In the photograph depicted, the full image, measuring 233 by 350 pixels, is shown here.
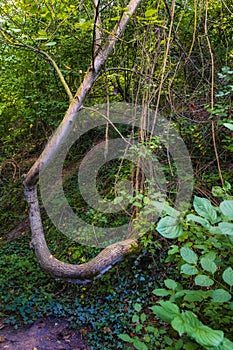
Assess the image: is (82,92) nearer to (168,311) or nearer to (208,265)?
(208,265)

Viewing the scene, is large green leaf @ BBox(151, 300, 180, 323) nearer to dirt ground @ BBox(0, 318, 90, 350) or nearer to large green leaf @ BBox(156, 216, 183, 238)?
large green leaf @ BBox(156, 216, 183, 238)

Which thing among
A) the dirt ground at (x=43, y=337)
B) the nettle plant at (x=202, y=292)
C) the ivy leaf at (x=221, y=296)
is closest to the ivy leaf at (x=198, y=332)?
the nettle plant at (x=202, y=292)

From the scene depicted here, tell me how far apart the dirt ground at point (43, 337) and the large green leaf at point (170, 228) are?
2001 millimetres

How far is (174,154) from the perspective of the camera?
10.8ft

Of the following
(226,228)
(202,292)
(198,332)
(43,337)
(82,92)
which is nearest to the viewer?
(198,332)

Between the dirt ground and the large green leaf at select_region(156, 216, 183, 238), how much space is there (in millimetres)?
2001

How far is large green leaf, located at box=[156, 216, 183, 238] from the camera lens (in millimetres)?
816

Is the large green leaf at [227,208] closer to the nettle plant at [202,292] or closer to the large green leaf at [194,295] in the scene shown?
the nettle plant at [202,292]

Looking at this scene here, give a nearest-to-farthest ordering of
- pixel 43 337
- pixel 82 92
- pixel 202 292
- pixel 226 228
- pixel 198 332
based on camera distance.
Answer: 1. pixel 198 332
2. pixel 226 228
3. pixel 202 292
4. pixel 43 337
5. pixel 82 92

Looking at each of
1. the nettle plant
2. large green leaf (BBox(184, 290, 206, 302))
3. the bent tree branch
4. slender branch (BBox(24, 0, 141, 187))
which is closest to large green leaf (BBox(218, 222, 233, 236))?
the nettle plant

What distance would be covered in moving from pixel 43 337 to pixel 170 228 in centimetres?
221

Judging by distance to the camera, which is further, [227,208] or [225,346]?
[227,208]

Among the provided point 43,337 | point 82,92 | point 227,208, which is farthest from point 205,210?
point 43,337

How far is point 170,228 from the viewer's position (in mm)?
834
